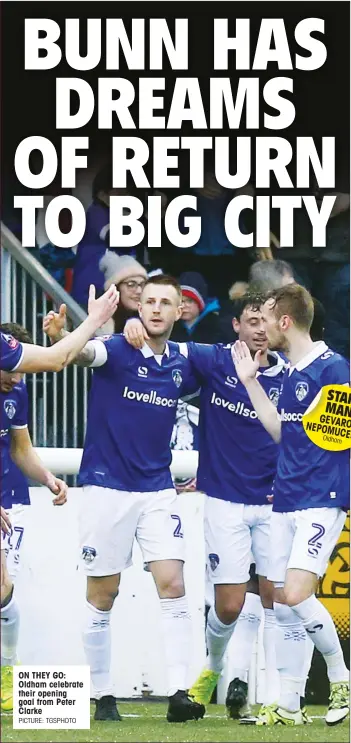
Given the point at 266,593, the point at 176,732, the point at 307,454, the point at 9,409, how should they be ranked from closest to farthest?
the point at 176,732
the point at 307,454
the point at 9,409
the point at 266,593

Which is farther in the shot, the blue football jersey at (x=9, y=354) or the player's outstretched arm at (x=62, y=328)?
the player's outstretched arm at (x=62, y=328)

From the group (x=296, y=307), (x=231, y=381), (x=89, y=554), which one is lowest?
(x=89, y=554)

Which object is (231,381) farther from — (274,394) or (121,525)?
(121,525)

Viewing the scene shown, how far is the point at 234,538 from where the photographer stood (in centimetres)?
755

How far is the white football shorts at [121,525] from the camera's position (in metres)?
7.18

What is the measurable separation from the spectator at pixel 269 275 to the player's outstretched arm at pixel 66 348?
189 cm

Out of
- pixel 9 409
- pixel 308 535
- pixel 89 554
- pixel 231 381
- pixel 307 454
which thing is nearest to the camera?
pixel 308 535

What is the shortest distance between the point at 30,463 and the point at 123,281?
1.05m

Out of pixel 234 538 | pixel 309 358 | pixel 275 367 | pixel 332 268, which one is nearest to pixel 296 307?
pixel 309 358

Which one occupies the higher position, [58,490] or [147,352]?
[147,352]

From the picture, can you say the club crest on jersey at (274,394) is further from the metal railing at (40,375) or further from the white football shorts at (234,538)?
the metal railing at (40,375)

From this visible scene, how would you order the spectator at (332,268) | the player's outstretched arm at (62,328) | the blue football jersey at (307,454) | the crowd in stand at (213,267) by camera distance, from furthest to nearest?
the spectator at (332,268) → the crowd in stand at (213,267) → the blue football jersey at (307,454) → the player's outstretched arm at (62,328)

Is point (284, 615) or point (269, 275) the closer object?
point (284, 615)
